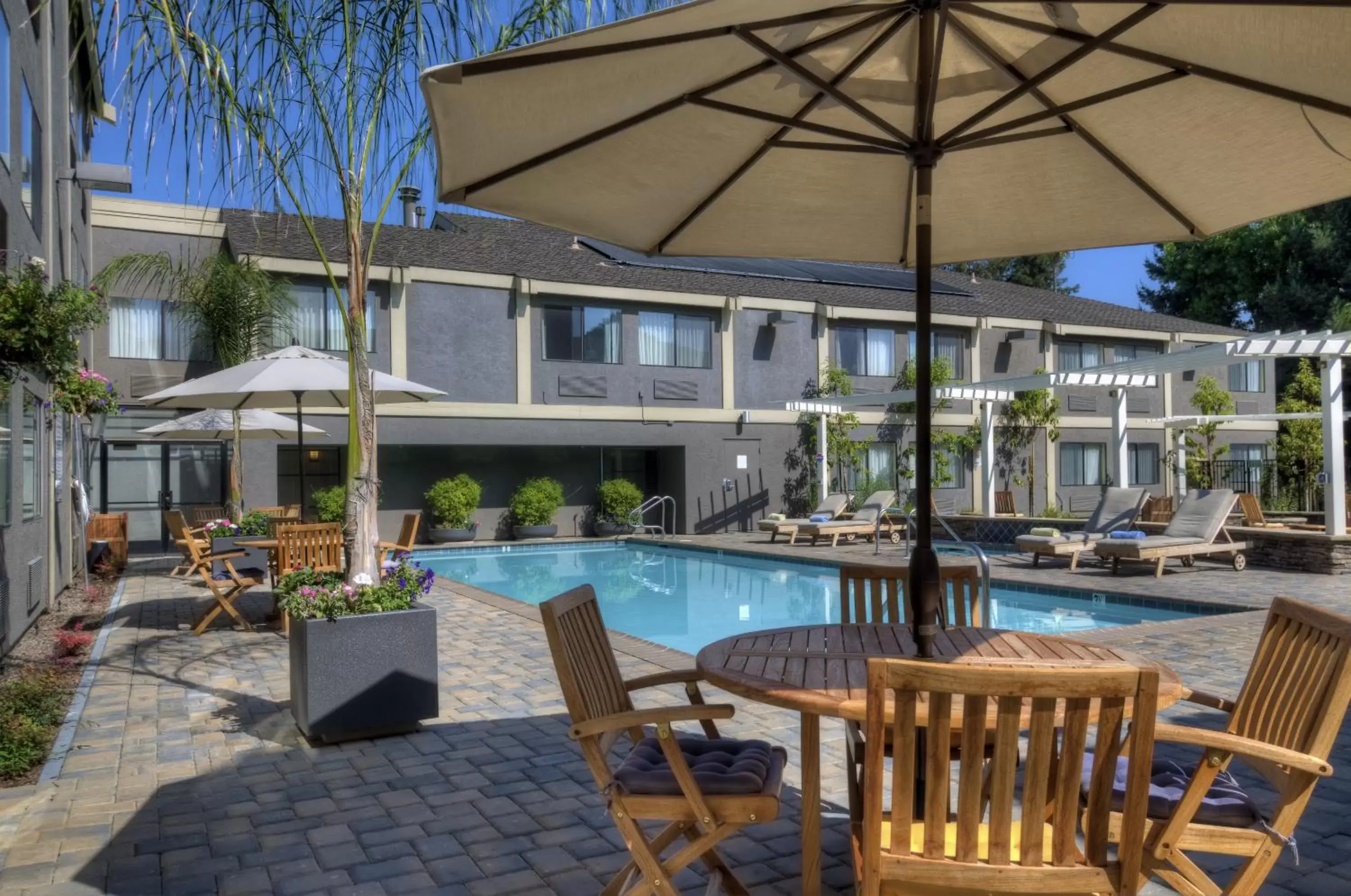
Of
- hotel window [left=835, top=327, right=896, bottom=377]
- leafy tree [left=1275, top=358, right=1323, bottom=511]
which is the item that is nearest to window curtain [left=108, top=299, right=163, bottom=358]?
hotel window [left=835, top=327, right=896, bottom=377]

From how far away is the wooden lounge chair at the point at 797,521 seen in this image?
19234 millimetres

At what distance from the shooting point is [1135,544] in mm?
12938

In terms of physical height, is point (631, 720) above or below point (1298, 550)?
above

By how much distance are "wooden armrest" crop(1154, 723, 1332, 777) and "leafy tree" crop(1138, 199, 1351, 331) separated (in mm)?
34219

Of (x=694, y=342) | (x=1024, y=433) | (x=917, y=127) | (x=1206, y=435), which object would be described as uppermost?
(x=694, y=342)

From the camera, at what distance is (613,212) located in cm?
402

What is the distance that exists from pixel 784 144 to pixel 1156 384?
17143mm

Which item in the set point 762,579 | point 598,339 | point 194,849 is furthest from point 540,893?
point 598,339

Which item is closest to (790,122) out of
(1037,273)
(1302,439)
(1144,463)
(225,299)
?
(225,299)

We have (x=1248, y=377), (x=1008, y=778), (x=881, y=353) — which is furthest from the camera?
(x=1248, y=377)

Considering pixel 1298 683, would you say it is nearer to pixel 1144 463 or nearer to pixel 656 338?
pixel 656 338

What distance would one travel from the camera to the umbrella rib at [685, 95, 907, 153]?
11.2 feet

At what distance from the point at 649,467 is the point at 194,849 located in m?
20.3

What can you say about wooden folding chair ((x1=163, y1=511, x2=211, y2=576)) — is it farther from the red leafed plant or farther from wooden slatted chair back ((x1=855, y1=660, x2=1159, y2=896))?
wooden slatted chair back ((x1=855, y1=660, x2=1159, y2=896))
